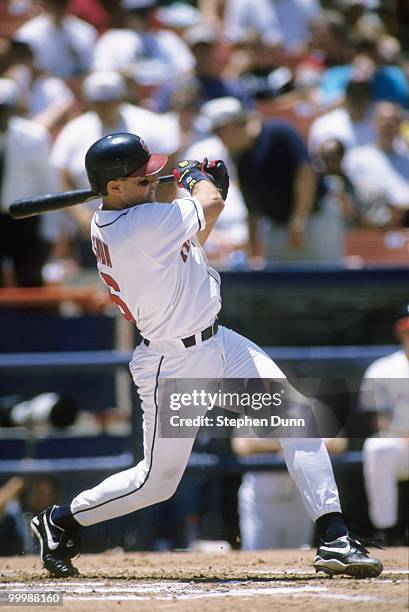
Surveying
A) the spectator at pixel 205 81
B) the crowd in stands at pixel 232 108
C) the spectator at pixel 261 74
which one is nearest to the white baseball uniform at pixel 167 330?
the crowd in stands at pixel 232 108

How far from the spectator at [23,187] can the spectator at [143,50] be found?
5.30 feet

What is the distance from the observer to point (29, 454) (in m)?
6.09

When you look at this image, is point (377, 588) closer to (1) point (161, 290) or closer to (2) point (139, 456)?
(1) point (161, 290)

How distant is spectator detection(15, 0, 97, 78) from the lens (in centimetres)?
835

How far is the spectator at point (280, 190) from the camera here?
6250 mm

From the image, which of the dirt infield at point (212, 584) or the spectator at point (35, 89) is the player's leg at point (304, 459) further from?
the spectator at point (35, 89)

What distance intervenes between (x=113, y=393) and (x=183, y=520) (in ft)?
2.82

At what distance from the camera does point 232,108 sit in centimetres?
616

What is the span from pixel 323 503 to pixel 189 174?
1.24 metres

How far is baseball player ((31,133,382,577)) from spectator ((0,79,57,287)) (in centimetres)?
267

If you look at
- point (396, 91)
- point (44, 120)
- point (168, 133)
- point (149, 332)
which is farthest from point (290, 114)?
point (149, 332)

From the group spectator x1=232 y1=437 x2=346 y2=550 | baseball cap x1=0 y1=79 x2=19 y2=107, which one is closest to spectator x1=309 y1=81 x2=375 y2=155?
baseball cap x1=0 y1=79 x2=19 y2=107

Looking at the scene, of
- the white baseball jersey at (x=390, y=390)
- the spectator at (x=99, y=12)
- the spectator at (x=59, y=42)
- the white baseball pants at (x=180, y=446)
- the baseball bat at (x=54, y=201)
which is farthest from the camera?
the spectator at (x=99, y=12)

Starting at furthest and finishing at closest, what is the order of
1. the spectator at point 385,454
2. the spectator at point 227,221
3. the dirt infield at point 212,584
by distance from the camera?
the spectator at point 227,221, the spectator at point 385,454, the dirt infield at point 212,584
